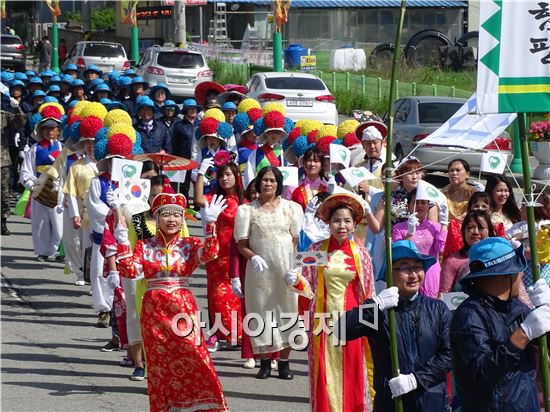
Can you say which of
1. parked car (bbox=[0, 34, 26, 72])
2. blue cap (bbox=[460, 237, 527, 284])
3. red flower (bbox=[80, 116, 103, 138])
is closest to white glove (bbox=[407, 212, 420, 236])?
blue cap (bbox=[460, 237, 527, 284])

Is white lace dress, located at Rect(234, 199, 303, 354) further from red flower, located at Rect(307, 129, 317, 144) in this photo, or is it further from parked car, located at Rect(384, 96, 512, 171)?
parked car, located at Rect(384, 96, 512, 171)

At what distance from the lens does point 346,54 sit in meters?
42.2

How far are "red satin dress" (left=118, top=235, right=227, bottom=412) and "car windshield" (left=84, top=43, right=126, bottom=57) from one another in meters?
32.3

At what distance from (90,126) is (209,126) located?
2399 millimetres

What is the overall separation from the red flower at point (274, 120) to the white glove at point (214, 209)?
3408mm

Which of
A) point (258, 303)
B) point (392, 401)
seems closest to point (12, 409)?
point (258, 303)

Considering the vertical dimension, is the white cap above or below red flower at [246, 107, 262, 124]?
above

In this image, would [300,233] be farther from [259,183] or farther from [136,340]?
[136,340]

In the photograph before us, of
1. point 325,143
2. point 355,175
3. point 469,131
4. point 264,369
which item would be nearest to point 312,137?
point 325,143

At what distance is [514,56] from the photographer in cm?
557

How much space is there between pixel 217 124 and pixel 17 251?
3465 mm

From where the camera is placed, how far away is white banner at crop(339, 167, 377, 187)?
998 centimetres

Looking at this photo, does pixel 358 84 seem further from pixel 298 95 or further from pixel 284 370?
pixel 284 370

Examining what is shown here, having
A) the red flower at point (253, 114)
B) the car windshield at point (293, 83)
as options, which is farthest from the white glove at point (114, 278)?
the car windshield at point (293, 83)
